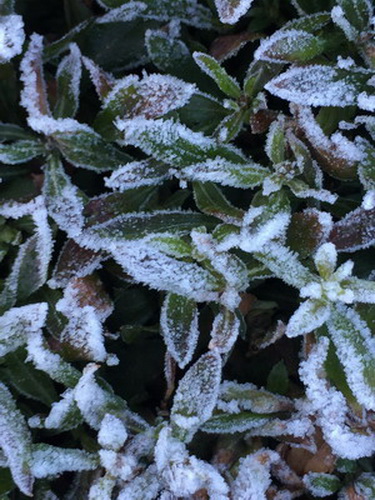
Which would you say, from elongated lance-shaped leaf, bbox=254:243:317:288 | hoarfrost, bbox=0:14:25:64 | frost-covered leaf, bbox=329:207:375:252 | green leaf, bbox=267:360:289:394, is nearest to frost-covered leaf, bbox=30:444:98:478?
green leaf, bbox=267:360:289:394

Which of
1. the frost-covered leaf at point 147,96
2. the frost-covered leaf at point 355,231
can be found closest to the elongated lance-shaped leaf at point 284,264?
the frost-covered leaf at point 355,231

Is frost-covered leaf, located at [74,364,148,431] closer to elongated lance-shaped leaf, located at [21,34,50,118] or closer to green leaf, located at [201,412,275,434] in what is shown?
green leaf, located at [201,412,275,434]

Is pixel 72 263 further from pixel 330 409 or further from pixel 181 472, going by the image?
pixel 330 409

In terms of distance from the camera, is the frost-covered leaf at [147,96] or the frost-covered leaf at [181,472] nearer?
the frost-covered leaf at [181,472]

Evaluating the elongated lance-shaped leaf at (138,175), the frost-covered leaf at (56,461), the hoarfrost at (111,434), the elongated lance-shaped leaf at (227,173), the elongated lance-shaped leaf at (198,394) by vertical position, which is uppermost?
the elongated lance-shaped leaf at (227,173)

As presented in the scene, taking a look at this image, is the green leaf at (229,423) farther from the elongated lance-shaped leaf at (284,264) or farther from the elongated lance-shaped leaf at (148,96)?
the elongated lance-shaped leaf at (148,96)

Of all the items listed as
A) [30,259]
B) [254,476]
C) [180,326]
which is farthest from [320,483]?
[30,259]

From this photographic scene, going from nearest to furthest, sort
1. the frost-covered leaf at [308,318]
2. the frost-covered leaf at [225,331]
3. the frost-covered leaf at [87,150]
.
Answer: the frost-covered leaf at [308,318] < the frost-covered leaf at [225,331] < the frost-covered leaf at [87,150]
